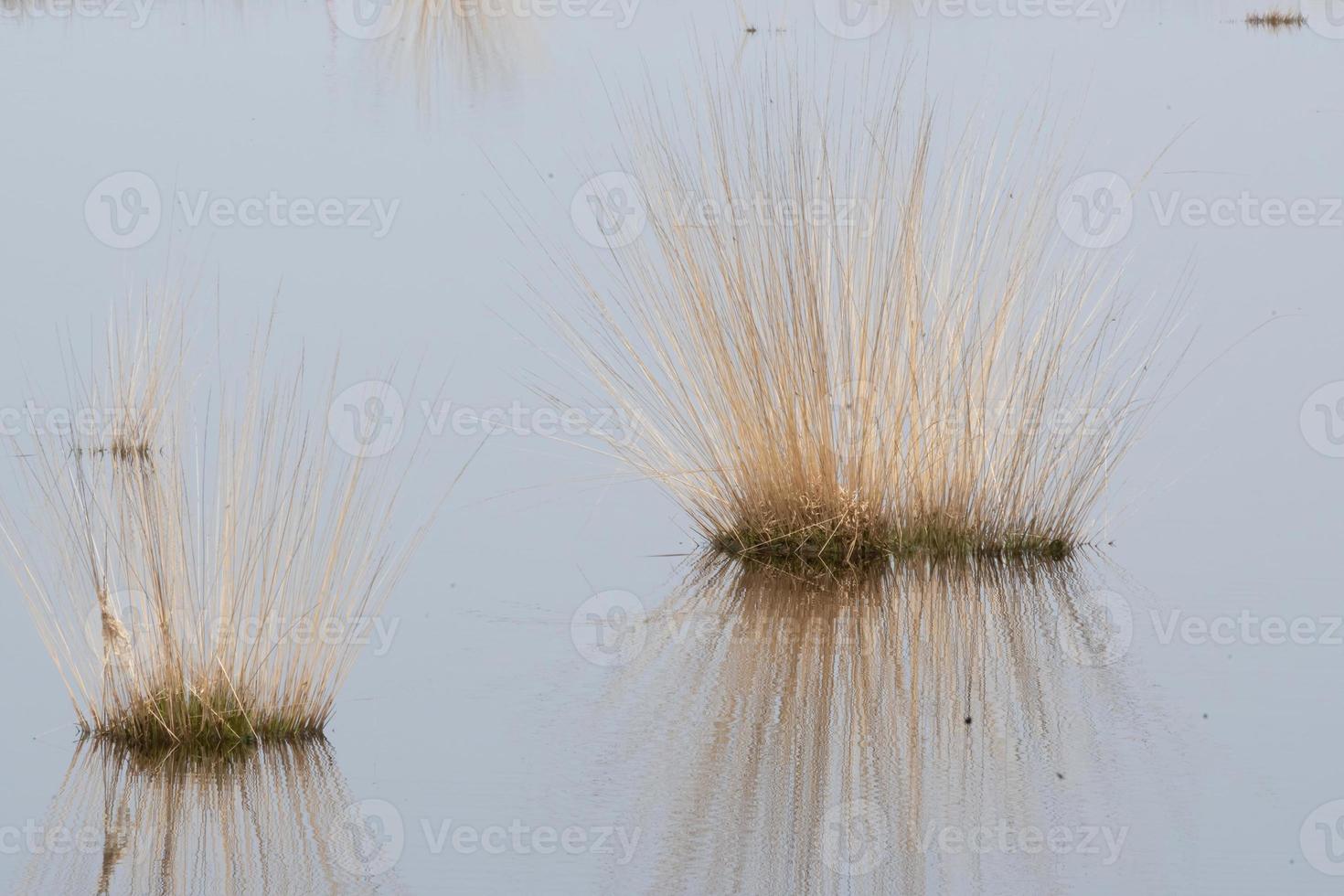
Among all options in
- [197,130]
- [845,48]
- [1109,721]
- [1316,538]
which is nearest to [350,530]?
[1109,721]

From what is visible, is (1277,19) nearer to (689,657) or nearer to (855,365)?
(855,365)

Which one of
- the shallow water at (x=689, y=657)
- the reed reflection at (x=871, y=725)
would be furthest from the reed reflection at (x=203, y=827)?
the reed reflection at (x=871, y=725)

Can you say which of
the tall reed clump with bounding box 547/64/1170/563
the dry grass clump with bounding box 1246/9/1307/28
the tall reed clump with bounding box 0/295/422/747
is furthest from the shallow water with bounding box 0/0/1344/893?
the dry grass clump with bounding box 1246/9/1307/28

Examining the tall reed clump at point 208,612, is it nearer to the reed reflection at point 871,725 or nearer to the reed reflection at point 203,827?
the reed reflection at point 203,827

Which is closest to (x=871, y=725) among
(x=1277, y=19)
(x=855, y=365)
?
(x=855, y=365)

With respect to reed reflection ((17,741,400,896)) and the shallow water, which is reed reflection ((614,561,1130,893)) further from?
reed reflection ((17,741,400,896))

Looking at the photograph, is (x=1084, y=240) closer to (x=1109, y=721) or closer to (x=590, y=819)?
(x=1109, y=721)
